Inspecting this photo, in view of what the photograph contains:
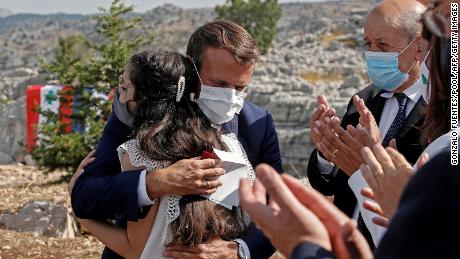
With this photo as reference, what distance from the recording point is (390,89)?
3.39m

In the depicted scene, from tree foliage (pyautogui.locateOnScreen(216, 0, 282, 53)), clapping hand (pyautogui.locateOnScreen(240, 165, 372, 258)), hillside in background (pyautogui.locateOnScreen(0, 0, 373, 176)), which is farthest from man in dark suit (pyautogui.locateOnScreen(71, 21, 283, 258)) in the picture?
tree foliage (pyautogui.locateOnScreen(216, 0, 282, 53))

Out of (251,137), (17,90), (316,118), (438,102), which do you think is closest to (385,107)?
(316,118)

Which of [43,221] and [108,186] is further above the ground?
[108,186]

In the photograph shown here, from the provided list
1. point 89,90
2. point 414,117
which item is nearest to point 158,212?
point 414,117

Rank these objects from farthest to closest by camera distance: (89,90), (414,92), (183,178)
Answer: (89,90)
(414,92)
(183,178)

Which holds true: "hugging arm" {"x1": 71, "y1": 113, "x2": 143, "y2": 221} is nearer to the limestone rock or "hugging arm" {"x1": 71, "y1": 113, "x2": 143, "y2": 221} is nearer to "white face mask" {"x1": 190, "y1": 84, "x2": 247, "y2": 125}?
"white face mask" {"x1": 190, "y1": 84, "x2": 247, "y2": 125}

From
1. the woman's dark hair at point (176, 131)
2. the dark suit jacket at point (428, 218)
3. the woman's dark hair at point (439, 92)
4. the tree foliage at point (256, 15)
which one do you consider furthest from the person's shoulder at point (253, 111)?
the tree foliage at point (256, 15)

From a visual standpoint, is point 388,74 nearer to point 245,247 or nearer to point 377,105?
point 377,105

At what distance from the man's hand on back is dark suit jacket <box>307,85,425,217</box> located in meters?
0.90

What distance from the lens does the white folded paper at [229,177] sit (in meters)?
2.61

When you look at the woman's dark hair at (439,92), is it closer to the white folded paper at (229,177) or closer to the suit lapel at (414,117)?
the white folded paper at (229,177)

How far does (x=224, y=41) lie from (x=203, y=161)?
0.53m

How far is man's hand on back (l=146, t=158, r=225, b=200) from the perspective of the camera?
2484 millimetres

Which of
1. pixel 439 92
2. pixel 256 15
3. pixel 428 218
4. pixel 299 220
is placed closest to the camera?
pixel 428 218
